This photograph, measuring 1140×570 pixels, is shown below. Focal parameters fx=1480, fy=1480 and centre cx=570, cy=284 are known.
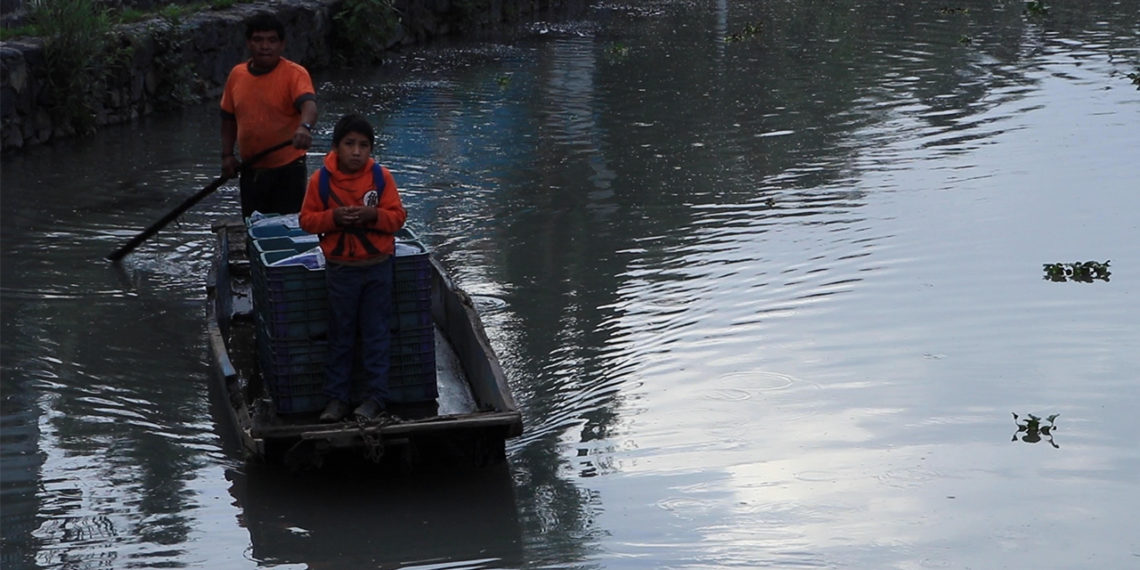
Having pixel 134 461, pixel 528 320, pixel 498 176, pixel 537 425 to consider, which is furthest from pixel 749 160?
pixel 134 461

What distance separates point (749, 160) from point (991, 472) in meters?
7.80

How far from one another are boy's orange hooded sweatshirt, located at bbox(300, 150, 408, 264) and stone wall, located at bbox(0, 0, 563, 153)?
361 inches

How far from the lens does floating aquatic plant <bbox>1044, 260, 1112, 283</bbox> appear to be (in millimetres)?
9523

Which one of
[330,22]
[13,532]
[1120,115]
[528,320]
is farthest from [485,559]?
[330,22]

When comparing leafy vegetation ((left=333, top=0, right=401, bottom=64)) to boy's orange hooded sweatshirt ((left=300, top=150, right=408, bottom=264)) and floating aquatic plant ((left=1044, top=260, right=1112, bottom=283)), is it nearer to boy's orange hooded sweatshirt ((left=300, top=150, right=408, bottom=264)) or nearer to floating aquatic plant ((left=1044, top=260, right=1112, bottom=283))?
floating aquatic plant ((left=1044, top=260, right=1112, bottom=283))

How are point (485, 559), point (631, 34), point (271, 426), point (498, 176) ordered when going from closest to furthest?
point (485, 559)
point (271, 426)
point (498, 176)
point (631, 34)

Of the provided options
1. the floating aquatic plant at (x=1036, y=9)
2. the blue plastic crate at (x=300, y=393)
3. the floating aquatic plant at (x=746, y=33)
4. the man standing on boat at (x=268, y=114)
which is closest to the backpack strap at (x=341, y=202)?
the blue plastic crate at (x=300, y=393)

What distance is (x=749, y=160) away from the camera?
1402cm

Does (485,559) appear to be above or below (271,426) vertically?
below

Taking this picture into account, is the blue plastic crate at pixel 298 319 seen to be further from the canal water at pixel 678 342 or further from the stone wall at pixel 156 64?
the stone wall at pixel 156 64

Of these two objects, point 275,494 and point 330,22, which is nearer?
point 275,494

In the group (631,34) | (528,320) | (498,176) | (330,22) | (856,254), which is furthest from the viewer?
(631,34)

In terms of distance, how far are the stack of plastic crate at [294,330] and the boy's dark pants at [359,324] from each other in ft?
0.22

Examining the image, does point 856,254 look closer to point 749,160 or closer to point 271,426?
point 749,160
